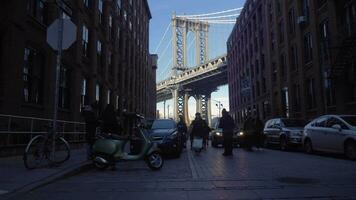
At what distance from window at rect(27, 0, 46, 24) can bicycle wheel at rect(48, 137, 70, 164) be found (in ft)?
24.6

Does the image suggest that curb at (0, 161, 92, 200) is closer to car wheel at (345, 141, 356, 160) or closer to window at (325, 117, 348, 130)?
car wheel at (345, 141, 356, 160)

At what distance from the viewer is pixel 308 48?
1224 inches

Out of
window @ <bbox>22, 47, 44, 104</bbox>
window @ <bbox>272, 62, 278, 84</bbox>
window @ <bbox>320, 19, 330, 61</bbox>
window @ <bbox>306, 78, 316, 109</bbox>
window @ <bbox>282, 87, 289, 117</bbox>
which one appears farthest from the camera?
window @ <bbox>272, 62, 278, 84</bbox>

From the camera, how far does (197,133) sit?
60.8ft

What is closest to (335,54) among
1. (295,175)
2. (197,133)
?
(197,133)

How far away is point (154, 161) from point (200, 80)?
76.4 metres

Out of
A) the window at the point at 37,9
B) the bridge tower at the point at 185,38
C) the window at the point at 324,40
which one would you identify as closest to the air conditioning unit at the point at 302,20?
the window at the point at 324,40

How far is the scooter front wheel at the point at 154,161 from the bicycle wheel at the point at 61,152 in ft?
6.59

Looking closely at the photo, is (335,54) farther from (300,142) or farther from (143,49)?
(143,49)

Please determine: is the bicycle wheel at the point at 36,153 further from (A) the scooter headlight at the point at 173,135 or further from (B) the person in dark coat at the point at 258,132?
(B) the person in dark coat at the point at 258,132

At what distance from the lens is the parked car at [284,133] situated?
64.2 feet

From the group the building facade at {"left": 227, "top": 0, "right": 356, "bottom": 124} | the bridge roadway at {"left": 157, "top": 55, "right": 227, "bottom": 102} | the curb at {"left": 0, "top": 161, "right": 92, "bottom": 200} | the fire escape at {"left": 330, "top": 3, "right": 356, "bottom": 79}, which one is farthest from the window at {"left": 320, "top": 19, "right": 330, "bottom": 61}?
the bridge roadway at {"left": 157, "top": 55, "right": 227, "bottom": 102}

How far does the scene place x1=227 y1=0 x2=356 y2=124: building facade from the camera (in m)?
24.1

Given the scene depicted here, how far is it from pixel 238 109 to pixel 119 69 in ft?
105
